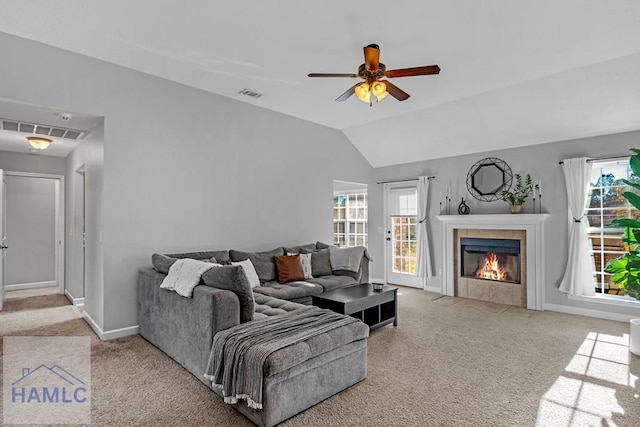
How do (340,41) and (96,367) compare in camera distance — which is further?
(340,41)

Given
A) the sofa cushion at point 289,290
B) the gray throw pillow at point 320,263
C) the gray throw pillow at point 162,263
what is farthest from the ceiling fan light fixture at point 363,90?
the gray throw pillow at point 320,263

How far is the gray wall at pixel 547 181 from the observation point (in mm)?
4742

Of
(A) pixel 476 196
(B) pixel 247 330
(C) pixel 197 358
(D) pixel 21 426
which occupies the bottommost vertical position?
(D) pixel 21 426

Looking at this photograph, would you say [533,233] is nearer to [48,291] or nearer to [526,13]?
[526,13]

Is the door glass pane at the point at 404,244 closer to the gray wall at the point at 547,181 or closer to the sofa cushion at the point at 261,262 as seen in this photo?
the gray wall at the point at 547,181

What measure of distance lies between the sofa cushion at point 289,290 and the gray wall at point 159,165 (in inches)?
36.0

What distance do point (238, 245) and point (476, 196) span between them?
3.94m

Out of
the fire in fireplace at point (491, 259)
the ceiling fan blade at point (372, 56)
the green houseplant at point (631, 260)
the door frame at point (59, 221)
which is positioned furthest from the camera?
the door frame at point (59, 221)

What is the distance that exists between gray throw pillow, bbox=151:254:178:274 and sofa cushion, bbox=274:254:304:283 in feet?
4.81

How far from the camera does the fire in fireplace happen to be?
5539 mm

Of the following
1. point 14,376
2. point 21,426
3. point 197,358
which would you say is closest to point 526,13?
point 197,358

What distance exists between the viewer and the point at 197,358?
2.81 meters

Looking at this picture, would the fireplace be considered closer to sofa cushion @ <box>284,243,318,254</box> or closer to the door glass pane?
the door glass pane

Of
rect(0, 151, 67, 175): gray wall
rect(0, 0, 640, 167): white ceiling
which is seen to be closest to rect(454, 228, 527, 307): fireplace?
rect(0, 0, 640, 167): white ceiling
